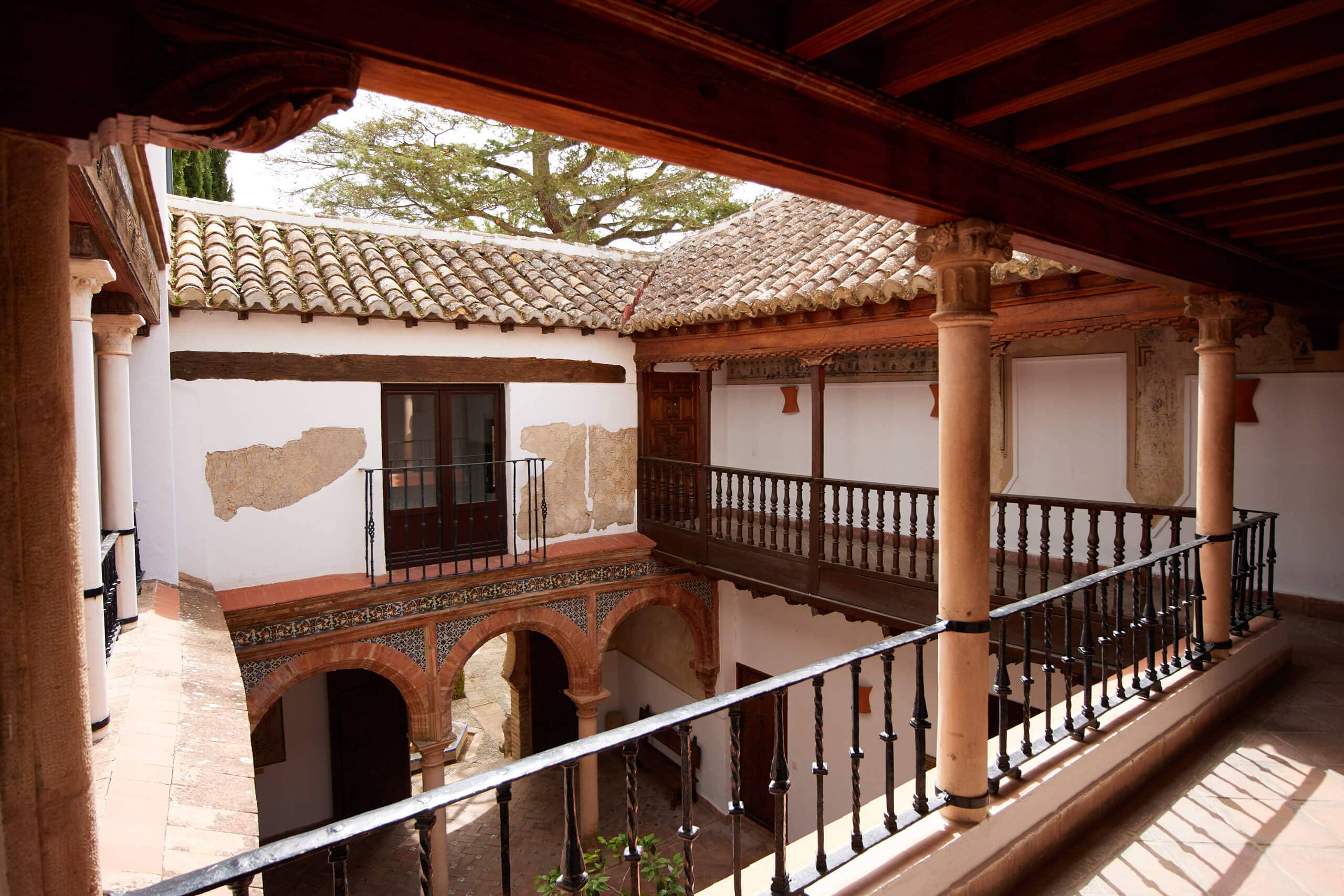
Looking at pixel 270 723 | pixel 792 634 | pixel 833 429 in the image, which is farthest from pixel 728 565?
pixel 270 723

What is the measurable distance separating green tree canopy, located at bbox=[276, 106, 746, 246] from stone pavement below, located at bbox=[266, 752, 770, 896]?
1015 cm

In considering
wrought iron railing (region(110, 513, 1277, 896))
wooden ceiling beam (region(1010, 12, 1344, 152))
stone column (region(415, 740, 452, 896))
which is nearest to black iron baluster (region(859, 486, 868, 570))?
wrought iron railing (region(110, 513, 1277, 896))

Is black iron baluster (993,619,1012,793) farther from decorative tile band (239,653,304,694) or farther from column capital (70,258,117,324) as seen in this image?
decorative tile band (239,653,304,694)

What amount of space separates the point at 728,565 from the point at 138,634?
4.81 meters

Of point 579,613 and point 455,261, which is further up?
point 455,261

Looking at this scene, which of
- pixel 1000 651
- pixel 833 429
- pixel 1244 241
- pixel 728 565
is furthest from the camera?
pixel 833 429

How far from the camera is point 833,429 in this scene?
9016 millimetres

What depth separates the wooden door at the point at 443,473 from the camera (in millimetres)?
7102

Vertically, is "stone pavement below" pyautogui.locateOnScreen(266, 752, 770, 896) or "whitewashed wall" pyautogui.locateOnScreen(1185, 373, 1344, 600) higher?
"whitewashed wall" pyautogui.locateOnScreen(1185, 373, 1344, 600)

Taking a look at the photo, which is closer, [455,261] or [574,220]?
[455,261]

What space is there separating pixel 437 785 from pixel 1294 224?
24.4ft

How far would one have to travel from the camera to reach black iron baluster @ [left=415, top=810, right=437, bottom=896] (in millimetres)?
1477

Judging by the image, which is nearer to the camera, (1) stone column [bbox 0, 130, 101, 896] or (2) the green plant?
(1) stone column [bbox 0, 130, 101, 896]

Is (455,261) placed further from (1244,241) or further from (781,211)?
(1244,241)
